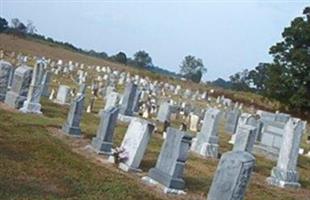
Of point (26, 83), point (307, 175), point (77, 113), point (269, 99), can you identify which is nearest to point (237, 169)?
point (77, 113)

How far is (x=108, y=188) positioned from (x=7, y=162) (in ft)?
6.86

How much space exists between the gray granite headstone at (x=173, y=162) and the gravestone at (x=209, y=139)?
5742 mm

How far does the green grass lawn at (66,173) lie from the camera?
9.63 m

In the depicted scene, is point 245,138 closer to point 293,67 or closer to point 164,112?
point 164,112

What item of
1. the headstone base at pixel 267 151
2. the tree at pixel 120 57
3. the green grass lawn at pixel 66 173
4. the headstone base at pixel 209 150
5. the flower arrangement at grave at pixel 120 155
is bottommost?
the green grass lawn at pixel 66 173

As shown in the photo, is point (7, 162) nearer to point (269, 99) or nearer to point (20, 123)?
point (20, 123)

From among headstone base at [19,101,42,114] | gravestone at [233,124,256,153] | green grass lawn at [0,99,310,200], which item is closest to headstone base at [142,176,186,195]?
green grass lawn at [0,99,310,200]

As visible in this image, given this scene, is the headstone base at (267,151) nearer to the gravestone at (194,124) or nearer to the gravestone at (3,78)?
the gravestone at (194,124)

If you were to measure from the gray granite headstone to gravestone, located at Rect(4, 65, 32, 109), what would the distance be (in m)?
8.14

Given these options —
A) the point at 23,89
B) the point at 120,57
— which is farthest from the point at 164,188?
the point at 120,57

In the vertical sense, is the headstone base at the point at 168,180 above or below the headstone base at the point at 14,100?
below

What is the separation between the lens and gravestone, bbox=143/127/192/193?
1163cm

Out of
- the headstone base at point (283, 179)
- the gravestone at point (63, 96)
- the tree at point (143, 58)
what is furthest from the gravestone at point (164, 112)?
the tree at point (143, 58)

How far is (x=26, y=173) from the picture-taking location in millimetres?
10250
